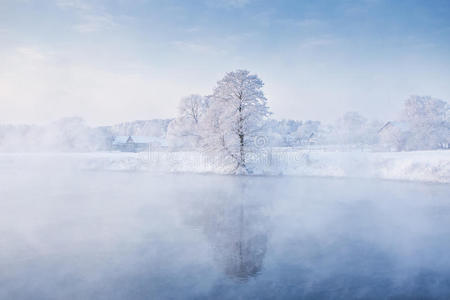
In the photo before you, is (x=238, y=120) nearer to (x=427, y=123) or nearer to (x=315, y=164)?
(x=315, y=164)

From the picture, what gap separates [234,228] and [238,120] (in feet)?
87.0

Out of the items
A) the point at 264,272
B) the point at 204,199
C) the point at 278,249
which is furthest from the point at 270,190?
the point at 264,272

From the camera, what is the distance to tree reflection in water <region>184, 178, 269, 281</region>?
37.2 feet

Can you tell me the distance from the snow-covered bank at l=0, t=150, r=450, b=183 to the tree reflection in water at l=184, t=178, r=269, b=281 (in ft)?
53.7

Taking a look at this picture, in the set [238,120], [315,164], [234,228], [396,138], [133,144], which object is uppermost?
[238,120]

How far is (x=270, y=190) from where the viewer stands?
29.3 metres

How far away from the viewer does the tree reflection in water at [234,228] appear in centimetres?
1134

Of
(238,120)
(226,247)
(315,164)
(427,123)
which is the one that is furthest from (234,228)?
(427,123)

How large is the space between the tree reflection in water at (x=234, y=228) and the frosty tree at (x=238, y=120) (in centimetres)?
1394

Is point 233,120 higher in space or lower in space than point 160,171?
higher

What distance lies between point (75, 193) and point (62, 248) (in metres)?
16.9

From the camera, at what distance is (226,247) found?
13.2 m

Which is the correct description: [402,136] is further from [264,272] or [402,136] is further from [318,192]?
[264,272]

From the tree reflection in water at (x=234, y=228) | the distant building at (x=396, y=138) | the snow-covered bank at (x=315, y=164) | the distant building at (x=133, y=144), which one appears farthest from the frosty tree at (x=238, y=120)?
the distant building at (x=133, y=144)
